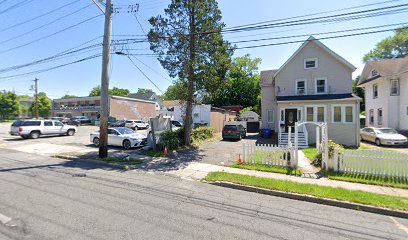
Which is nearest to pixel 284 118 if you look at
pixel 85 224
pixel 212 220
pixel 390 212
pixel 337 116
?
pixel 337 116

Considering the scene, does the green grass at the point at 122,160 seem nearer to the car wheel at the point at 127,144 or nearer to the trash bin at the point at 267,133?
the car wheel at the point at 127,144

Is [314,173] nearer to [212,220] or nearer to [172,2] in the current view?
[212,220]

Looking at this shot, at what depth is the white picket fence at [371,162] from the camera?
812 cm

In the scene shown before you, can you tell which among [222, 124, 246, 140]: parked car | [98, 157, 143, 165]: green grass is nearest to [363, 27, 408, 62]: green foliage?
[222, 124, 246, 140]: parked car

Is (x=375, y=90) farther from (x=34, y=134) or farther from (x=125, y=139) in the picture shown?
(x=34, y=134)

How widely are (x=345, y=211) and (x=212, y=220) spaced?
3.58m

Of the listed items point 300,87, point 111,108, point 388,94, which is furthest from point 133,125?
point 388,94

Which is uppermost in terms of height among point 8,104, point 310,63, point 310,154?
point 310,63

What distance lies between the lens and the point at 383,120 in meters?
23.1

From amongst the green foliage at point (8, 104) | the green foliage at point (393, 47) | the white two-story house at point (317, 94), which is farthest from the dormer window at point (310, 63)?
the green foliage at point (8, 104)

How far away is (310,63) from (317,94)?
118 inches

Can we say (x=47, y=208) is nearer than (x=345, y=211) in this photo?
Yes

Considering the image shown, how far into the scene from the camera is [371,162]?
853 centimetres

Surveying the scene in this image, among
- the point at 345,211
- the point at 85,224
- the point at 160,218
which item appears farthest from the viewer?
the point at 345,211
